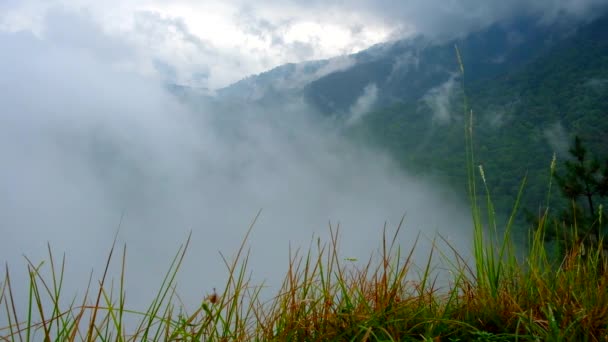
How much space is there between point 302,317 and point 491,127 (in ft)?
635

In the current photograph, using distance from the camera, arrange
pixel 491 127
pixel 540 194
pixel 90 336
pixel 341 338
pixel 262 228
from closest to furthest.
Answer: pixel 90 336 → pixel 341 338 → pixel 540 194 → pixel 491 127 → pixel 262 228

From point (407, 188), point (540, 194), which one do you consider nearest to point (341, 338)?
point (540, 194)

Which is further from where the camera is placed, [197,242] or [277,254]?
[197,242]

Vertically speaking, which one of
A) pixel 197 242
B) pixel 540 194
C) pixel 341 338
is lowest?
pixel 341 338

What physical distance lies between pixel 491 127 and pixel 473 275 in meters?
193

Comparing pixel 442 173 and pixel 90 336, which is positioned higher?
pixel 442 173

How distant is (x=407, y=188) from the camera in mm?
184500

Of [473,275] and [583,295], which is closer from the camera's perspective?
[583,295]

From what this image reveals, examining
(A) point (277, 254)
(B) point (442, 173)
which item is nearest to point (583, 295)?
(A) point (277, 254)

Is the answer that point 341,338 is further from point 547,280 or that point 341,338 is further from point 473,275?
point 547,280

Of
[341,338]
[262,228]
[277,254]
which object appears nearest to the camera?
[341,338]

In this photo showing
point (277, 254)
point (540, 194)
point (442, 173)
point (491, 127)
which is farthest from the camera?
point (491, 127)

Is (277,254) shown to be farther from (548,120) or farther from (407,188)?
(548,120)

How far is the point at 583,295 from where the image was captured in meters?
1.26
